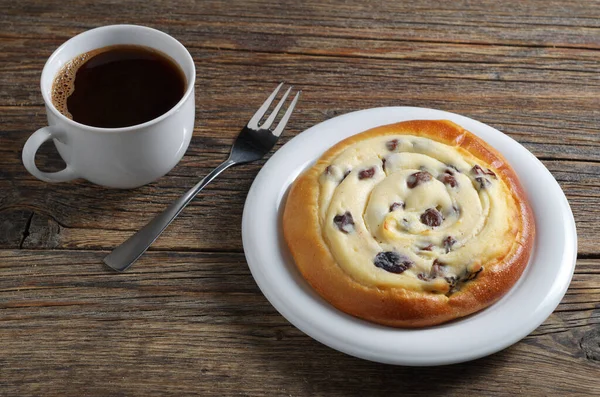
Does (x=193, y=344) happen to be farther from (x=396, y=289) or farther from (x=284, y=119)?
(x=284, y=119)

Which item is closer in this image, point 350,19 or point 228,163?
point 228,163

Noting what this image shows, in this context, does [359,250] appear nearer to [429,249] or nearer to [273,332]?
[429,249]

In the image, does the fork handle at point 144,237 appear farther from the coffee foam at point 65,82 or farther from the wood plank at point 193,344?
the coffee foam at point 65,82

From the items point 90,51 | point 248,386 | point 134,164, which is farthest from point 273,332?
point 90,51

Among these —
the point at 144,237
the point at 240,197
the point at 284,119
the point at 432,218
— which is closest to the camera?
the point at 432,218

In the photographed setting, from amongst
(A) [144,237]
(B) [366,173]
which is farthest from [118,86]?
(B) [366,173]

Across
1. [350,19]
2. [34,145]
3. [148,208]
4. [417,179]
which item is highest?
[417,179]

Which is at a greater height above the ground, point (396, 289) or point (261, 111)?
point (396, 289)
